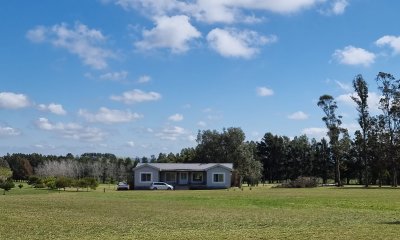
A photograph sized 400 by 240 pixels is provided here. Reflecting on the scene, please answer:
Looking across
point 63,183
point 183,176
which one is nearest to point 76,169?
point 183,176

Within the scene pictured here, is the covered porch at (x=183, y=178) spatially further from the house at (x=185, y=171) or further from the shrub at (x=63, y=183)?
the shrub at (x=63, y=183)

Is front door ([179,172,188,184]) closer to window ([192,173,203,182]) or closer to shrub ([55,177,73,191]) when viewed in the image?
window ([192,173,203,182])

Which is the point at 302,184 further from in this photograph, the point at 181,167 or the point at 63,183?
the point at 63,183

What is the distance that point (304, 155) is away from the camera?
122 metres

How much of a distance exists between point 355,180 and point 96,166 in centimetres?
7187

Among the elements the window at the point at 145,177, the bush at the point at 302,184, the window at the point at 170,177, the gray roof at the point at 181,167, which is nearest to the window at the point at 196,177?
the gray roof at the point at 181,167

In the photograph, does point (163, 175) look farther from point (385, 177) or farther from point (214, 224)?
point (214, 224)

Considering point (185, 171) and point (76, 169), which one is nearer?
point (185, 171)

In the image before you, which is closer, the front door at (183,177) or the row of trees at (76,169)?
the front door at (183,177)

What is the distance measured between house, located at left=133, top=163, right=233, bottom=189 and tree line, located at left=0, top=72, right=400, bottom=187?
37.6 ft

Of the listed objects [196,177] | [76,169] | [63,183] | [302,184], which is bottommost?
[302,184]

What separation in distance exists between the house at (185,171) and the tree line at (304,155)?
11471 millimetres

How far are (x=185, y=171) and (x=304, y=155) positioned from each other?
51432 millimetres

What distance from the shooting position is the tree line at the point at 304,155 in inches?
3300
